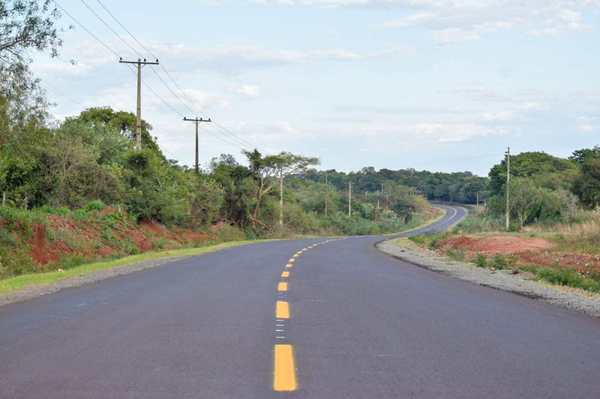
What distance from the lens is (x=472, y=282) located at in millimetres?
17500

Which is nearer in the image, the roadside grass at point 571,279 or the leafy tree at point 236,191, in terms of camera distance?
the roadside grass at point 571,279

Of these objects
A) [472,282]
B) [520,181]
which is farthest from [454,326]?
[520,181]

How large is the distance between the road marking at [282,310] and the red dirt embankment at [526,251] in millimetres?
11866

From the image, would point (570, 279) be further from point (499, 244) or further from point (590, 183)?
point (590, 183)

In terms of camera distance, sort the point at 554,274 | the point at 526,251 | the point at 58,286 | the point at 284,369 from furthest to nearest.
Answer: the point at 526,251 < the point at 554,274 < the point at 58,286 < the point at 284,369

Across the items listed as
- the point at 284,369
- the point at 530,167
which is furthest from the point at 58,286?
the point at 530,167

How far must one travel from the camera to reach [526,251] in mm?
29719

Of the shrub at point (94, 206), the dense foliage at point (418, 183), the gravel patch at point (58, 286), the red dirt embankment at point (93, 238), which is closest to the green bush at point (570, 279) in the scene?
the gravel patch at point (58, 286)

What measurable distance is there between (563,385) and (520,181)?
A: 8112cm

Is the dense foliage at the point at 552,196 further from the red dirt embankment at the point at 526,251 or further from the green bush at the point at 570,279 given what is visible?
the green bush at the point at 570,279

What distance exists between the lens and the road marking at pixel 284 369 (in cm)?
619

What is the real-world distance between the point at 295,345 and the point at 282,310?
2.95 m

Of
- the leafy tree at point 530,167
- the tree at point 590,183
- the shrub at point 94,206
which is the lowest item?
the shrub at point 94,206

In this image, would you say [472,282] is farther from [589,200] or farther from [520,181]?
[520,181]
